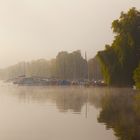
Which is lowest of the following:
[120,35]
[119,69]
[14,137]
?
[14,137]

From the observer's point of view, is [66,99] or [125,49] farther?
[125,49]

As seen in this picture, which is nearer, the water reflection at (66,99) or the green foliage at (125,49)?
the water reflection at (66,99)

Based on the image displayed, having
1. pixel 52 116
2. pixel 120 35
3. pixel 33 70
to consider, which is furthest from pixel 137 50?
pixel 33 70

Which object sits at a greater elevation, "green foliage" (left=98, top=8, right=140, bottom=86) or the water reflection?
Answer: "green foliage" (left=98, top=8, right=140, bottom=86)

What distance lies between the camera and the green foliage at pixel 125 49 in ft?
209

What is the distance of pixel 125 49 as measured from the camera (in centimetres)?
6438

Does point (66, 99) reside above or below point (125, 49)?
below

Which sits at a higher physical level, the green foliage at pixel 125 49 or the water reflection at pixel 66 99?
the green foliage at pixel 125 49

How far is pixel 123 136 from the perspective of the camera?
659 inches

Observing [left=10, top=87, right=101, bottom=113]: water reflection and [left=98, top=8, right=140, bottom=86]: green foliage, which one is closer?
[left=10, top=87, right=101, bottom=113]: water reflection

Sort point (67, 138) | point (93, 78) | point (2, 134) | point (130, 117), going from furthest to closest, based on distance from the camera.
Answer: point (93, 78) < point (130, 117) < point (2, 134) < point (67, 138)

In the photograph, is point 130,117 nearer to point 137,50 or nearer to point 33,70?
point 137,50

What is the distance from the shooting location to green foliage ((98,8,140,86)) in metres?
63.8

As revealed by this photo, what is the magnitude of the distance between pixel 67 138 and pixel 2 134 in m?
2.78
